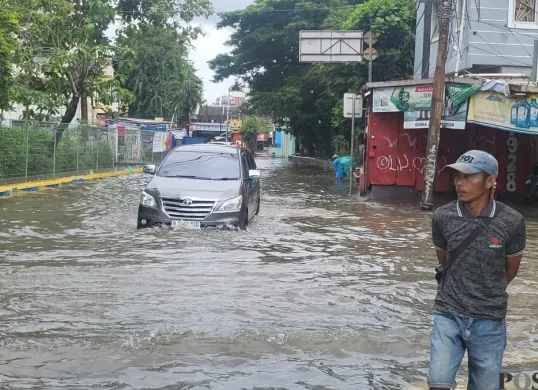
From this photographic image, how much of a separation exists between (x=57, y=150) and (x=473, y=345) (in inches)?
818

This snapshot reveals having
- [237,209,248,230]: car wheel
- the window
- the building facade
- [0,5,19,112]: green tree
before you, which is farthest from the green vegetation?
the window

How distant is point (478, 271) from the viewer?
3.54m

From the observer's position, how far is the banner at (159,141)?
37.5m

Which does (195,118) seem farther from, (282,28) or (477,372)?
(477,372)

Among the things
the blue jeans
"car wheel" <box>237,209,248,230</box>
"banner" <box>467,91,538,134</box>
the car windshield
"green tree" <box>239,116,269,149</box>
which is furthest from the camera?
"green tree" <box>239,116,269,149</box>

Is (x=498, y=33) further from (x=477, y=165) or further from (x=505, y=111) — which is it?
(x=477, y=165)

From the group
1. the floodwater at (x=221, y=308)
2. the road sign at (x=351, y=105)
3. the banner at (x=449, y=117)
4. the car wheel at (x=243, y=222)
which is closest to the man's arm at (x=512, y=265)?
the floodwater at (x=221, y=308)

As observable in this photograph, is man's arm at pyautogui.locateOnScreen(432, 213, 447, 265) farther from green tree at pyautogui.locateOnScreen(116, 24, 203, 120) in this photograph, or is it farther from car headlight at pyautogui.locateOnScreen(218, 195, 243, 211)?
green tree at pyautogui.locateOnScreen(116, 24, 203, 120)

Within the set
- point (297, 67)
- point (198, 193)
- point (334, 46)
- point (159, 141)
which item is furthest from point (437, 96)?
point (297, 67)

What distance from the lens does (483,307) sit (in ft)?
11.5

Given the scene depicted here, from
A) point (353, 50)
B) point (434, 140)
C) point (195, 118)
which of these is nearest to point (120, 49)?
point (353, 50)

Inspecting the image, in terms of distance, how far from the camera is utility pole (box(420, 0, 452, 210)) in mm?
14609

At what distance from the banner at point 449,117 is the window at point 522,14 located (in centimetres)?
511

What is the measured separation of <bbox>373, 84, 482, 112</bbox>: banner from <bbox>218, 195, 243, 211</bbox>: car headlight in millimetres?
7369
